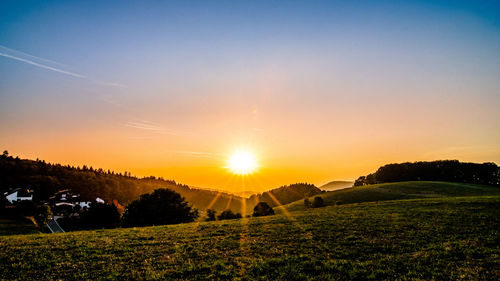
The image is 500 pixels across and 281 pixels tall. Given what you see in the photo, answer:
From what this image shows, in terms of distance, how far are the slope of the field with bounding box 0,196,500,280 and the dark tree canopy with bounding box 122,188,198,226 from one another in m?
35.0

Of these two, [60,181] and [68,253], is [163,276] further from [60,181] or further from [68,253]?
[60,181]

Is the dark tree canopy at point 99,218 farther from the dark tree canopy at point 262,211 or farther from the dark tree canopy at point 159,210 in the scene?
the dark tree canopy at point 262,211

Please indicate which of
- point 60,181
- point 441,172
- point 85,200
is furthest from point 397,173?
point 60,181

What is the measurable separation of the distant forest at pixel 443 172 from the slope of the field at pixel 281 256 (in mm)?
152693

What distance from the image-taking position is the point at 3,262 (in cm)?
1584

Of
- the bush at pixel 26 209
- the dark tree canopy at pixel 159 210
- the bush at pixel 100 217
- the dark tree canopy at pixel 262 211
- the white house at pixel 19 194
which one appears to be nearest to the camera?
the dark tree canopy at pixel 159 210

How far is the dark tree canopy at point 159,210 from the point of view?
56.1 metres

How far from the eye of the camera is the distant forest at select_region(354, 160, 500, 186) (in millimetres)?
148500

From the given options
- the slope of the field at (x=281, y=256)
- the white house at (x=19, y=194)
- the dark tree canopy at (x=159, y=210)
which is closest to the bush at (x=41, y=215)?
the dark tree canopy at (x=159, y=210)

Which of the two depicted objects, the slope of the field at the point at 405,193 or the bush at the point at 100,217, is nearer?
the bush at the point at 100,217

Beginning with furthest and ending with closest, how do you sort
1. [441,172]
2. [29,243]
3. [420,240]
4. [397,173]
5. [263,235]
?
1. [397,173]
2. [441,172]
3. [263,235]
4. [29,243]
5. [420,240]

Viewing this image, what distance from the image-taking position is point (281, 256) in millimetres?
15914

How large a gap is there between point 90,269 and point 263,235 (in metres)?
13.6

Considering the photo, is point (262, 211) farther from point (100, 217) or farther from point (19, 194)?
point (19, 194)
